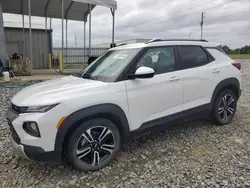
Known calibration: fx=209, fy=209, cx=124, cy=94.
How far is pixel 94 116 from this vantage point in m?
2.66

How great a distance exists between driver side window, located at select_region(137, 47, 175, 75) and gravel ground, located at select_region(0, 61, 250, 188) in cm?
125

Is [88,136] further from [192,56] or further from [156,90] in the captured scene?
[192,56]

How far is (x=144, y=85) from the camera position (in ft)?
9.78

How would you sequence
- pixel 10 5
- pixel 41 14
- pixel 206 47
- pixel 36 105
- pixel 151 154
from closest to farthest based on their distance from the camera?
1. pixel 36 105
2. pixel 151 154
3. pixel 206 47
4. pixel 10 5
5. pixel 41 14

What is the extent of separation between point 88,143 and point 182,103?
66.6 inches

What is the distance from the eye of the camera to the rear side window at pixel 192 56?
3.56 metres

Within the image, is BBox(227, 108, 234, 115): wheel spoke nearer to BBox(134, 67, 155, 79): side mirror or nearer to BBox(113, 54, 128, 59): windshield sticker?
BBox(134, 67, 155, 79): side mirror

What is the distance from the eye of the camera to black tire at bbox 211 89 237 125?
158 inches

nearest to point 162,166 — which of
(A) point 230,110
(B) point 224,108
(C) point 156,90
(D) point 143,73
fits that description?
(C) point 156,90

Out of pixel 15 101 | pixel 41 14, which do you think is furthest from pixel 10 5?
pixel 15 101

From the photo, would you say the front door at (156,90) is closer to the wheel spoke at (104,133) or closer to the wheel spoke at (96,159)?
the wheel spoke at (104,133)

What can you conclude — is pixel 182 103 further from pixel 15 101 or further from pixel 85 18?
pixel 85 18

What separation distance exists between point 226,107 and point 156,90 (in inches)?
75.4

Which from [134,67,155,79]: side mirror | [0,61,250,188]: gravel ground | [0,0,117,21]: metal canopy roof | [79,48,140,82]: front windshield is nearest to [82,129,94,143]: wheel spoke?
[0,61,250,188]: gravel ground
